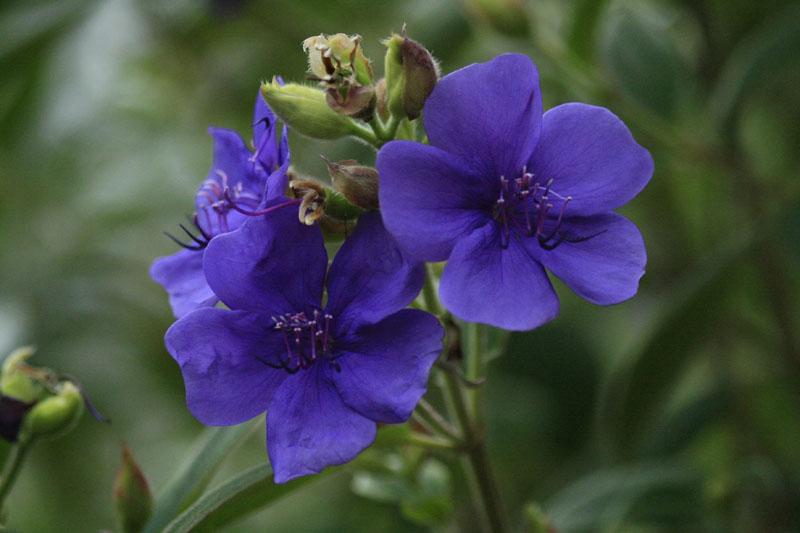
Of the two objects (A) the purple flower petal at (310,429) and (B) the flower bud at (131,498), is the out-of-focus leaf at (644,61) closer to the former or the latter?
(A) the purple flower petal at (310,429)

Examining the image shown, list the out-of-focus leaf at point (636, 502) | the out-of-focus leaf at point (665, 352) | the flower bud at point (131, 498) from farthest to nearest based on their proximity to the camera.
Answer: the out-of-focus leaf at point (665, 352) < the out-of-focus leaf at point (636, 502) < the flower bud at point (131, 498)

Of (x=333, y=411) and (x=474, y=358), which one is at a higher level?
(x=333, y=411)

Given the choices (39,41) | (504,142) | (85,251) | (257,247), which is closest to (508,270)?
(504,142)

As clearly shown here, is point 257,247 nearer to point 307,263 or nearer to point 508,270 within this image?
point 307,263

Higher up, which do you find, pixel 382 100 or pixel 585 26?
pixel 382 100

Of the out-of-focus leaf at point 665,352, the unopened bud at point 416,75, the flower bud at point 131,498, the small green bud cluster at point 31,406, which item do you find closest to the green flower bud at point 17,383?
the small green bud cluster at point 31,406

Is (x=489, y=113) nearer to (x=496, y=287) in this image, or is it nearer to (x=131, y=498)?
(x=496, y=287)

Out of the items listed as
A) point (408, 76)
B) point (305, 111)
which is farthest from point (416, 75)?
point (305, 111)
